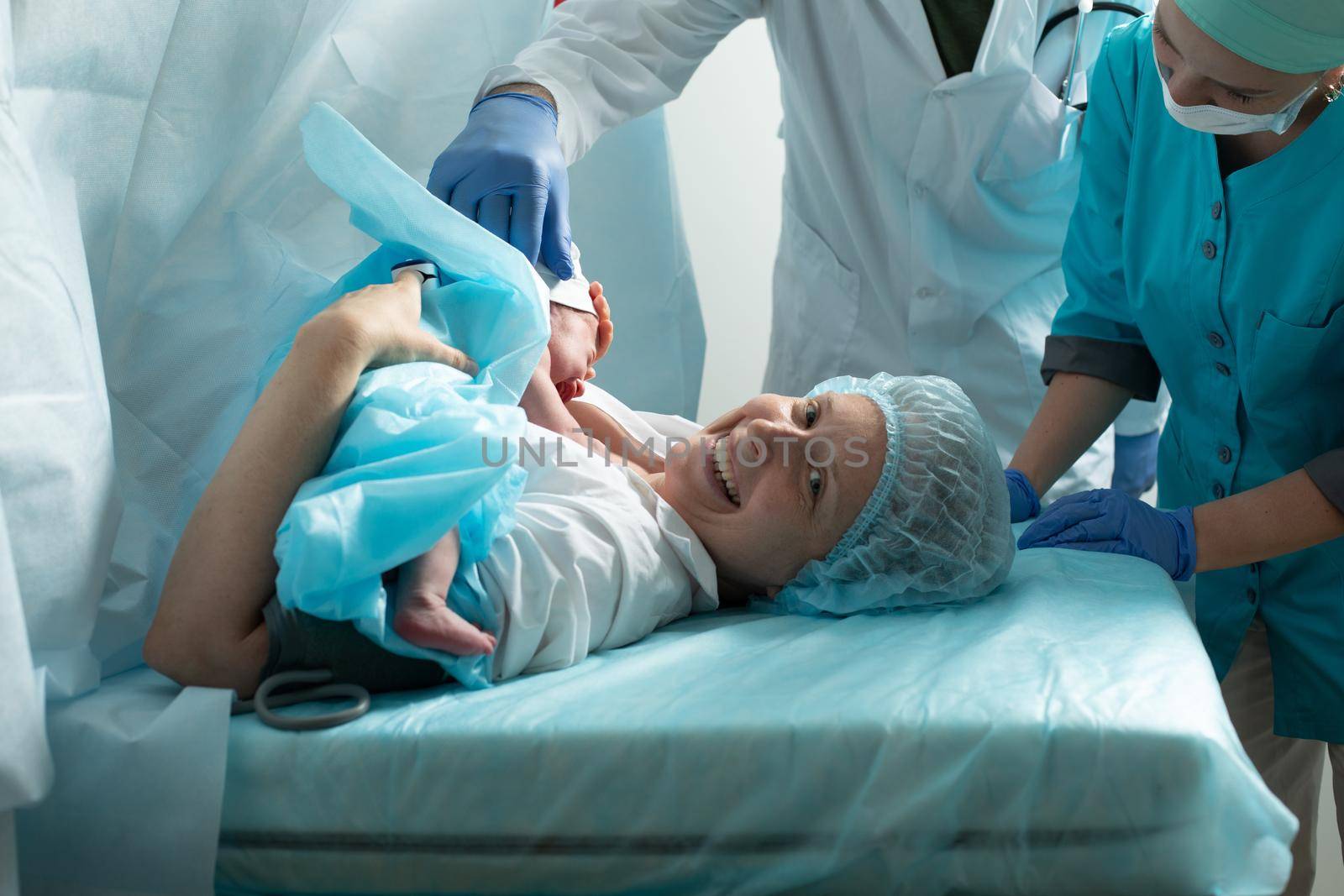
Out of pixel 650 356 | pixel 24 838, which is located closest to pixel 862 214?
pixel 650 356

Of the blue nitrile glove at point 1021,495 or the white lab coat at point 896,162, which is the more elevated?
the white lab coat at point 896,162

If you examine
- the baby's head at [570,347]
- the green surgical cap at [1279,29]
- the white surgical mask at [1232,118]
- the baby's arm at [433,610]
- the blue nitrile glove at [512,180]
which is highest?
the green surgical cap at [1279,29]

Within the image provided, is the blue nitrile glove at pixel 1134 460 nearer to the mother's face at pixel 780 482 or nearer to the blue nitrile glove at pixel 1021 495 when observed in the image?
the blue nitrile glove at pixel 1021 495

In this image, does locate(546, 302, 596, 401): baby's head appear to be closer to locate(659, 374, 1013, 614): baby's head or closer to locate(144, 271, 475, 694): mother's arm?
locate(659, 374, 1013, 614): baby's head

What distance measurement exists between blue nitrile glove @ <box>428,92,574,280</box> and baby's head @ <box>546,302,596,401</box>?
0.20ft

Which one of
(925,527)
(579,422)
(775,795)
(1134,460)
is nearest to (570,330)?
(579,422)

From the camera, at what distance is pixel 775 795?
0.94 m

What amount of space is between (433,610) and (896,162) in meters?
1.21

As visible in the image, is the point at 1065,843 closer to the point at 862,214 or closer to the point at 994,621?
the point at 994,621

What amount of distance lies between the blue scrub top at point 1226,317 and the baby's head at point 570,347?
2.30 feet

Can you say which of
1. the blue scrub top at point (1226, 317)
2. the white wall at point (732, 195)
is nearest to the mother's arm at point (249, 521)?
the blue scrub top at point (1226, 317)

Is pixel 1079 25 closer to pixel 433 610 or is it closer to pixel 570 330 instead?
pixel 570 330

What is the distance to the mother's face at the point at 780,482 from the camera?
132cm

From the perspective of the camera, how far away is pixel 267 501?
104cm
